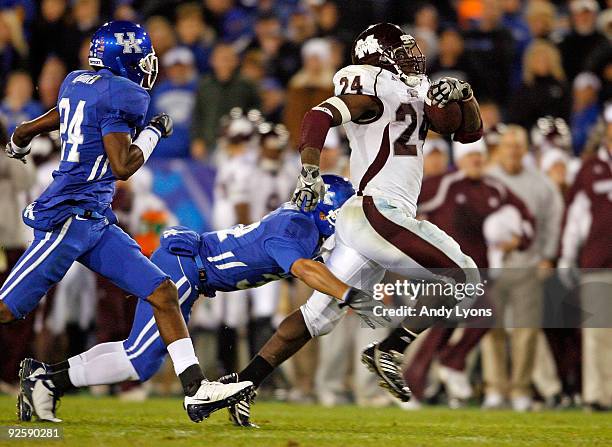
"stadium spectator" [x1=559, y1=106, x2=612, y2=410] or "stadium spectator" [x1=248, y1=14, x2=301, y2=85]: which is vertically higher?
"stadium spectator" [x1=248, y1=14, x2=301, y2=85]

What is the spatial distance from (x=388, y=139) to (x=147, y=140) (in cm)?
124

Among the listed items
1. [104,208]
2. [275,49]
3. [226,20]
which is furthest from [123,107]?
[226,20]

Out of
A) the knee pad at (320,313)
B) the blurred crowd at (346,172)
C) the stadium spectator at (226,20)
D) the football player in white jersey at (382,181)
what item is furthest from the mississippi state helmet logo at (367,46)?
the stadium spectator at (226,20)

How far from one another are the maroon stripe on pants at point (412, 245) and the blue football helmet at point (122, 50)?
136 centimetres

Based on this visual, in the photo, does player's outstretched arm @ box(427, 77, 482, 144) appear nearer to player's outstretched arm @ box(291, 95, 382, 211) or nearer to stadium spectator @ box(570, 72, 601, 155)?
player's outstretched arm @ box(291, 95, 382, 211)

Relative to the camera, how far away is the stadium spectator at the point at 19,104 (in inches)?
427

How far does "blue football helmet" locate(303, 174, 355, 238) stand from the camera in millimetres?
6777

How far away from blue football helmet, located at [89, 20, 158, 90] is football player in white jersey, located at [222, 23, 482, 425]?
90cm

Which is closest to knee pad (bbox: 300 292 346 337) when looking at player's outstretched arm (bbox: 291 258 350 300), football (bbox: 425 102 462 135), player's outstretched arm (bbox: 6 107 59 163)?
player's outstretched arm (bbox: 291 258 350 300)

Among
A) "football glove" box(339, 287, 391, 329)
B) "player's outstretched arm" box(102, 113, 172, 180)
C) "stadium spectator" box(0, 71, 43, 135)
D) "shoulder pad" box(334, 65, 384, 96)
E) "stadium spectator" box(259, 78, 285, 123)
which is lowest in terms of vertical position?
"football glove" box(339, 287, 391, 329)

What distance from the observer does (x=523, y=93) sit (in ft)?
37.0

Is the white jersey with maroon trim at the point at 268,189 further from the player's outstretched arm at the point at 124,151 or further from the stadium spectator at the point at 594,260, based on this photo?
the player's outstretched arm at the point at 124,151

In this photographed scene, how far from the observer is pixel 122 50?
6.37 m

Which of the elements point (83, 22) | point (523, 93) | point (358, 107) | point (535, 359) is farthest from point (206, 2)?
point (358, 107)
